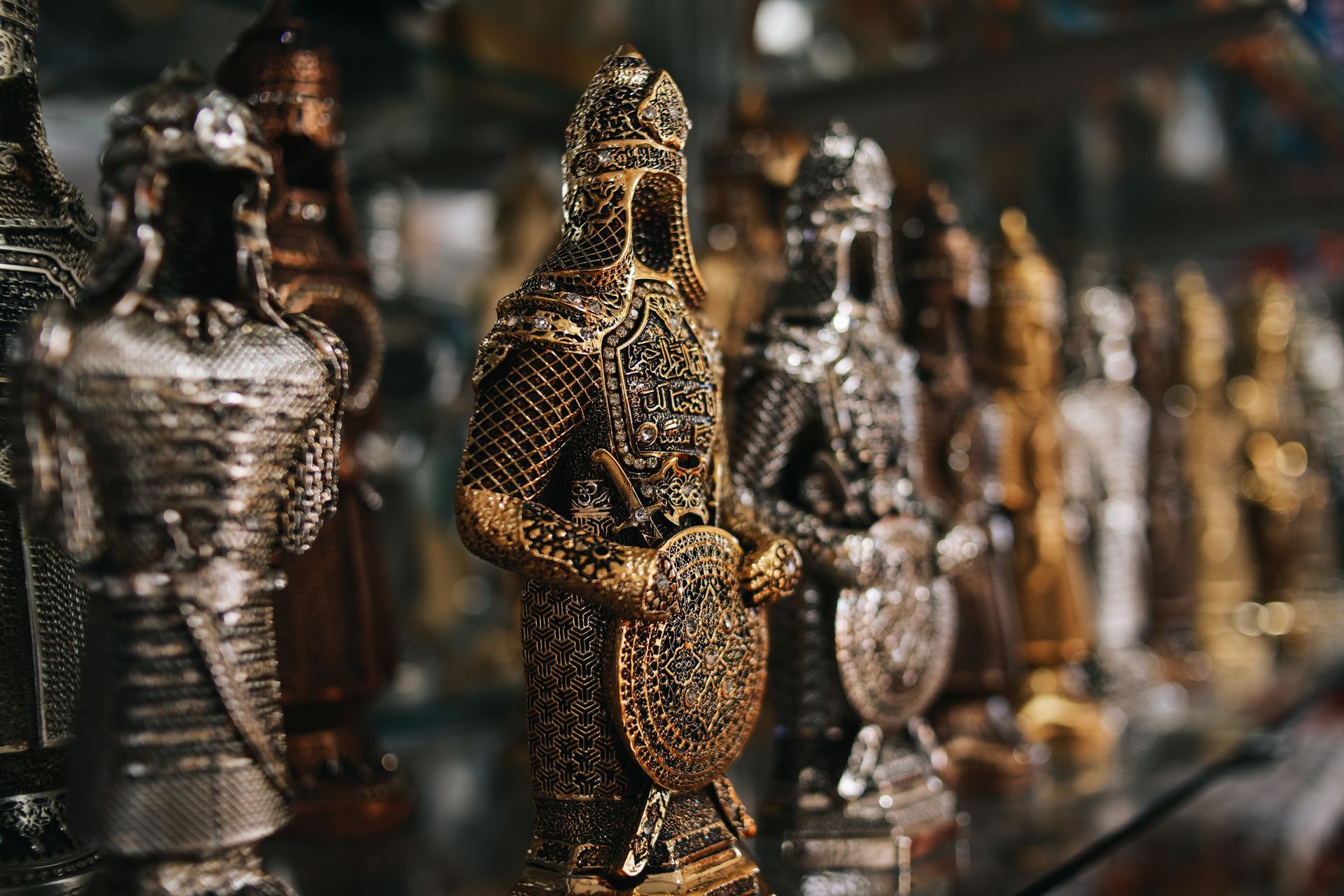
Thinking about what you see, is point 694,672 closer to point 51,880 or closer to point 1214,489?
point 51,880

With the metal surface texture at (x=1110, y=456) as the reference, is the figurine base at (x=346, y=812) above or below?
below

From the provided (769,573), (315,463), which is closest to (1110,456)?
(769,573)

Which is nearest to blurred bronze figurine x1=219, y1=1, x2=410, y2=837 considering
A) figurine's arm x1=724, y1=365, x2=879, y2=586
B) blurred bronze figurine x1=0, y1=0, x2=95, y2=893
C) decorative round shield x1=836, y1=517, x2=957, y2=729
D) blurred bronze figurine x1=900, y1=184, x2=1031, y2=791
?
blurred bronze figurine x1=0, y1=0, x2=95, y2=893

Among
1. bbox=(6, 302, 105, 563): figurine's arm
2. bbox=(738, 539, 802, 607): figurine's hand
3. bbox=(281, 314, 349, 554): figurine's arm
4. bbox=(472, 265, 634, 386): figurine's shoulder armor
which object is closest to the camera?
bbox=(6, 302, 105, 563): figurine's arm

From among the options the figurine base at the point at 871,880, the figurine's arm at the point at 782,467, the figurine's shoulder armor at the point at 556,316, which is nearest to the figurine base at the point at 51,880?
the figurine's shoulder armor at the point at 556,316

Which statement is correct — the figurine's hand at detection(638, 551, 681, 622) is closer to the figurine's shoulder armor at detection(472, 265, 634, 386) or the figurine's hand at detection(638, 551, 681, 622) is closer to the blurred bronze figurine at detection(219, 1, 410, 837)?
the figurine's shoulder armor at detection(472, 265, 634, 386)

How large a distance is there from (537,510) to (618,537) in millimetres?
136

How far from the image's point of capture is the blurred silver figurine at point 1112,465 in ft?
10.1

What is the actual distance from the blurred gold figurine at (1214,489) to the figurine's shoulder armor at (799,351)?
198 centimetres

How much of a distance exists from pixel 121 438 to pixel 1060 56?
2.69 metres

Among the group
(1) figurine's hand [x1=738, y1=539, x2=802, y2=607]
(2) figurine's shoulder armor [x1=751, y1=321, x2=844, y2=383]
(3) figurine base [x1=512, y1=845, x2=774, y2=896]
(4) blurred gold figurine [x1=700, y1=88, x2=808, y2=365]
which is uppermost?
(4) blurred gold figurine [x1=700, y1=88, x2=808, y2=365]

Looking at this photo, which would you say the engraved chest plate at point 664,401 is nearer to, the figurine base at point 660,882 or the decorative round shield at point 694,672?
the decorative round shield at point 694,672

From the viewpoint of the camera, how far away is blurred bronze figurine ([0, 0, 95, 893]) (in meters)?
1.53

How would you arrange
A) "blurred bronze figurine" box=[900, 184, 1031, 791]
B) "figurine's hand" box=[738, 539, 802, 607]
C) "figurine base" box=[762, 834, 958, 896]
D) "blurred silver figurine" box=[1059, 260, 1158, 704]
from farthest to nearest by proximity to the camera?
"blurred silver figurine" box=[1059, 260, 1158, 704] < "blurred bronze figurine" box=[900, 184, 1031, 791] < "figurine base" box=[762, 834, 958, 896] < "figurine's hand" box=[738, 539, 802, 607]
